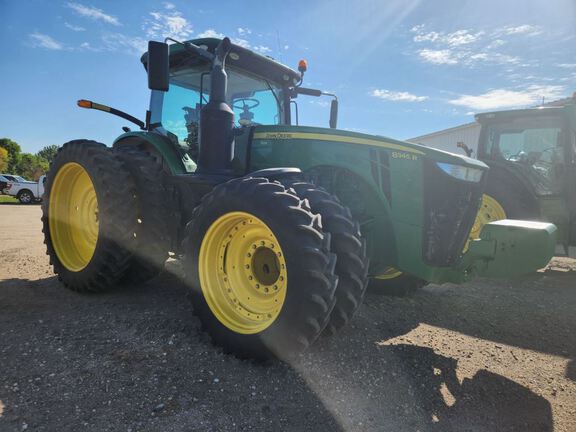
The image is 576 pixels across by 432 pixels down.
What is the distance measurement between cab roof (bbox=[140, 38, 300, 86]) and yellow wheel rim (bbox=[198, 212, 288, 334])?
1981 millimetres

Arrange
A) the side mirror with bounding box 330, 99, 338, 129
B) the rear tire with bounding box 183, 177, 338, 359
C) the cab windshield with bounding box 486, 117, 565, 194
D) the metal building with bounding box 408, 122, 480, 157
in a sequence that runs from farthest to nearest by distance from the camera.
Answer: the metal building with bounding box 408, 122, 480, 157 → the cab windshield with bounding box 486, 117, 565, 194 → the side mirror with bounding box 330, 99, 338, 129 → the rear tire with bounding box 183, 177, 338, 359

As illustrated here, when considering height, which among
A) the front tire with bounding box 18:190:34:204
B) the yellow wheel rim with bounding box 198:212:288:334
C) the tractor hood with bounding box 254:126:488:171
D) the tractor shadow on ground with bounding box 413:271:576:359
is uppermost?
the tractor hood with bounding box 254:126:488:171

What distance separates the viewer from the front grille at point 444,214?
10.3 ft

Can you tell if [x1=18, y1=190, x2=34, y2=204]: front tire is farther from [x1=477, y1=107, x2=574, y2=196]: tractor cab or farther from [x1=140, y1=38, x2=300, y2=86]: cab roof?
[x1=477, y1=107, x2=574, y2=196]: tractor cab

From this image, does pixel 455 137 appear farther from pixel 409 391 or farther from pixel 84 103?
pixel 409 391


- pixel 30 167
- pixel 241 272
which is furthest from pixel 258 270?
pixel 30 167

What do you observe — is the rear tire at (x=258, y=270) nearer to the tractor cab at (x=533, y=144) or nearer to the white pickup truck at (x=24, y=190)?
the tractor cab at (x=533, y=144)

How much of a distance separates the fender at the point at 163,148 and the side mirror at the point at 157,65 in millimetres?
1009

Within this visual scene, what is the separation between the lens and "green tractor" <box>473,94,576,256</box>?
6105 millimetres

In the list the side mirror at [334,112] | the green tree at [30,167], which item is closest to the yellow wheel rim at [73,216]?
the side mirror at [334,112]

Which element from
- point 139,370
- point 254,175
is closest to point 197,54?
point 254,175

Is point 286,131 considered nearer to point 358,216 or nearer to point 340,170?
point 340,170

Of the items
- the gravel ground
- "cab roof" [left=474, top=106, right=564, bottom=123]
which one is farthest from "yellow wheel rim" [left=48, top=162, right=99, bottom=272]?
"cab roof" [left=474, top=106, right=564, bottom=123]

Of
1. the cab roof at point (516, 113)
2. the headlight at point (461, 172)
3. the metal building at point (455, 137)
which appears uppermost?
the metal building at point (455, 137)
